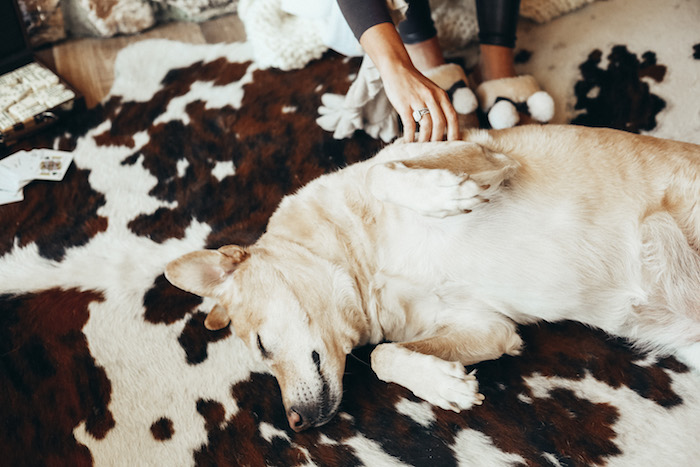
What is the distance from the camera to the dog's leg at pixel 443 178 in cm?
166

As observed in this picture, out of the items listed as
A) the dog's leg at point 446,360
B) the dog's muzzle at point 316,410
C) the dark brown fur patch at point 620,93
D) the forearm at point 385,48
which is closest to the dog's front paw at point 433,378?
the dog's leg at point 446,360

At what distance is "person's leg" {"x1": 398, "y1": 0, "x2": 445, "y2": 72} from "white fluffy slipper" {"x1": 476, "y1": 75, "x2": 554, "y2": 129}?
0.88ft

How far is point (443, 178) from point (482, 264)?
39cm

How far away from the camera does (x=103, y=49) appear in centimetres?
348

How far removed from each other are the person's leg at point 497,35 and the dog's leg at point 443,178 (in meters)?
0.83

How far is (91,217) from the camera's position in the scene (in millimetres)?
2666

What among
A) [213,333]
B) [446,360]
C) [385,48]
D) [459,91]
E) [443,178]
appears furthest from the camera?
[459,91]

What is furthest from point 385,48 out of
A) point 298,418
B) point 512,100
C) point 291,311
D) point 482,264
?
point 298,418

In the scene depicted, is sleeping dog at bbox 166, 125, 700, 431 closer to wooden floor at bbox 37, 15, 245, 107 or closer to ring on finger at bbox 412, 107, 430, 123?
ring on finger at bbox 412, 107, 430, 123

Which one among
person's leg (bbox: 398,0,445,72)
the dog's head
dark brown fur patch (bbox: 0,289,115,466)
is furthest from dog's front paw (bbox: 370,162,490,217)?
dark brown fur patch (bbox: 0,289,115,466)

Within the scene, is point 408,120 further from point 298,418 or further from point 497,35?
point 298,418

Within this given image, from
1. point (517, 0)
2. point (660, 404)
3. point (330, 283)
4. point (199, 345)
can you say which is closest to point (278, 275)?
point (330, 283)

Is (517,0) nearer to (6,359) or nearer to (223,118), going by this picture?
(223,118)

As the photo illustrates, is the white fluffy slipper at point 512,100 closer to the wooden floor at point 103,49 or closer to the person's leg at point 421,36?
the person's leg at point 421,36
